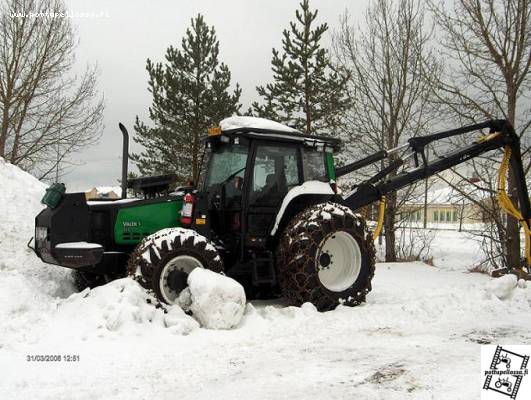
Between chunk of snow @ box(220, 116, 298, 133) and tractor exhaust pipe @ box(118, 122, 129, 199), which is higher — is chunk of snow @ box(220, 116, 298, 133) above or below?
above

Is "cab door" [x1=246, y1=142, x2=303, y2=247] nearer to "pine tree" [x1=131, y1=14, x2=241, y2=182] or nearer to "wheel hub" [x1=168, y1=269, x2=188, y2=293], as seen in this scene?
"wheel hub" [x1=168, y1=269, x2=188, y2=293]

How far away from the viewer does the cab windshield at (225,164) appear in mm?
6642

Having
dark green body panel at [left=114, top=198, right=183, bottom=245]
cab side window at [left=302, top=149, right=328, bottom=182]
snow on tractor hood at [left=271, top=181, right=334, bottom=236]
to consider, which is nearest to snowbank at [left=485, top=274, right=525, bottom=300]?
snow on tractor hood at [left=271, top=181, right=334, bottom=236]

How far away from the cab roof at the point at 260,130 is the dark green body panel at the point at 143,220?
1139mm

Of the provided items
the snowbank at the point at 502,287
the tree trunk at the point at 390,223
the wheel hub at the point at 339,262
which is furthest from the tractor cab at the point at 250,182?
the tree trunk at the point at 390,223

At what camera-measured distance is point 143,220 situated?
623 centimetres

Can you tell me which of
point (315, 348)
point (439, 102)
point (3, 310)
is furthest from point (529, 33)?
point (3, 310)

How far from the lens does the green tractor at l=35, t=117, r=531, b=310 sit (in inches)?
222

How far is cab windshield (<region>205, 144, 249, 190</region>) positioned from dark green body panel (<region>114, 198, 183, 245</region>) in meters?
0.74

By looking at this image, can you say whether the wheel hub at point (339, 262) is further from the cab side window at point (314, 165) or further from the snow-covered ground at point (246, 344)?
A: the cab side window at point (314, 165)

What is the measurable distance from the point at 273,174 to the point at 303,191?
0.45m

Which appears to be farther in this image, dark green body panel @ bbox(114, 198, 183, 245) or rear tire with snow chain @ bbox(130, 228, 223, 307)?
dark green body panel @ bbox(114, 198, 183, 245)

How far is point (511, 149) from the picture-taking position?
890 cm

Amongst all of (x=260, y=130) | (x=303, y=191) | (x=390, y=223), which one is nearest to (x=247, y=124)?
(x=260, y=130)
